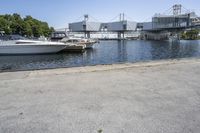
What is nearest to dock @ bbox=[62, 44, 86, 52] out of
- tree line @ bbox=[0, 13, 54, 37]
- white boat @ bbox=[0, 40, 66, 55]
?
white boat @ bbox=[0, 40, 66, 55]

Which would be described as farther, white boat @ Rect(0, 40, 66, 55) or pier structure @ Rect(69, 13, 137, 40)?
pier structure @ Rect(69, 13, 137, 40)

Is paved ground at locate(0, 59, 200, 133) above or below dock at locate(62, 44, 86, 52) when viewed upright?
below

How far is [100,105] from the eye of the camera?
17.5 feet

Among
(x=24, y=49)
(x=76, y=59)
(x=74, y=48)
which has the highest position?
(x=24, y=49)

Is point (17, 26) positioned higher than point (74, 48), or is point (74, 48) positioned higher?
point (17, 26)

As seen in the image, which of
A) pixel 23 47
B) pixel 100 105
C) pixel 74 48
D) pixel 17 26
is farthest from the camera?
pixel 17 26

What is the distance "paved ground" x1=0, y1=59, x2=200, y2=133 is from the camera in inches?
165

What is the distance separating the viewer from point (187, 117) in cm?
459

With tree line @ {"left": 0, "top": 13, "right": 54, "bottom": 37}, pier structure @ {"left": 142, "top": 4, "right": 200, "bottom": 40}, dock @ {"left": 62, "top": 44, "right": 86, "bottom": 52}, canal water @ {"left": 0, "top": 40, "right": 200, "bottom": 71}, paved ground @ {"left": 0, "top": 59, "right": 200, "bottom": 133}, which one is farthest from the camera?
pier structure @ {"left": 142, "top": 4, "right": 200, "bottom": 40}

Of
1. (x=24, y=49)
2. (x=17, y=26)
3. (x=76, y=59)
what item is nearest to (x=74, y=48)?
(x=76, y=59)

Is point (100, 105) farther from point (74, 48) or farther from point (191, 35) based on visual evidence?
point (191, 35)

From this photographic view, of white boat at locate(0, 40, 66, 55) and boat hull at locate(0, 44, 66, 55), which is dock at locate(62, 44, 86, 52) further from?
white boat at locate(0, 40, 66, 55)

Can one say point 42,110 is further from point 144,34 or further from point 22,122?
point 144,34

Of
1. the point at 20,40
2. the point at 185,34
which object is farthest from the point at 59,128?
the point at 185,34
